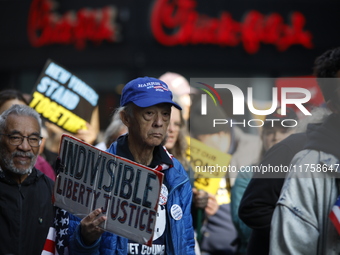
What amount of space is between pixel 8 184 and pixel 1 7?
67.6 ft

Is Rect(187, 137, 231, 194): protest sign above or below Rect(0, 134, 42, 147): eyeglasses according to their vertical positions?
above

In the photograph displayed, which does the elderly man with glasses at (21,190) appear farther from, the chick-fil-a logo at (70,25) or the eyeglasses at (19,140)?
the chick-fil-a logo at (70,25)

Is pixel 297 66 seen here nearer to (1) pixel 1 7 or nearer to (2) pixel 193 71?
(2) pixel 193 71

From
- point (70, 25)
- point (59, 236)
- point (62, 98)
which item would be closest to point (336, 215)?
point (59, 236)

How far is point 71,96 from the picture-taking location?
6.55 metres

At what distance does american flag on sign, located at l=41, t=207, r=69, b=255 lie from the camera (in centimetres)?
378

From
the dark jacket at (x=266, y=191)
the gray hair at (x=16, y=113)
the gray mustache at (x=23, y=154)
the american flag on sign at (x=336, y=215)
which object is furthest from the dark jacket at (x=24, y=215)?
the american flag on sign at (x=336, y=215)

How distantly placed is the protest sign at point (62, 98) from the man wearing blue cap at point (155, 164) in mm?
2539

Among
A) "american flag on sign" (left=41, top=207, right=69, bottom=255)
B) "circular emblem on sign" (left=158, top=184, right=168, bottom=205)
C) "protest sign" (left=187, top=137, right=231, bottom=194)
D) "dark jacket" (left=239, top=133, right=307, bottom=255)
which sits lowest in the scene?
"american flag on sign" (left=41, top=207, right=69, bottom=255)

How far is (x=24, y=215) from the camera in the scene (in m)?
4.37

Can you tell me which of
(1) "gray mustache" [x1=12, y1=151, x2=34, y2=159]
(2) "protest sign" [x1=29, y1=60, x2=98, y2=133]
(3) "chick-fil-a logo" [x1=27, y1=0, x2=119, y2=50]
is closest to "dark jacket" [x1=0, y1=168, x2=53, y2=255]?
(1) "gray mustache" [x1=12, y1=151, x2=34, y2=159]

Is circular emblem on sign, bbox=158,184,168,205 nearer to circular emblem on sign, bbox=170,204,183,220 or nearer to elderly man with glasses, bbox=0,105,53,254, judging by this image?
circular emblem on sign, bbox=170,204,183,220

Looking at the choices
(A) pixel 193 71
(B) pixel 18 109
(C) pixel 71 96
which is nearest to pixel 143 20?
(A) pixel 193 71

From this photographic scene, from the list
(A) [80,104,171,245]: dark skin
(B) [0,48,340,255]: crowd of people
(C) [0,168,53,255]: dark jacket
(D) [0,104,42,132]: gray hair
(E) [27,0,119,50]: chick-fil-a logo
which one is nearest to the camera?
(B) [0,48,340,255]: crowd of people
